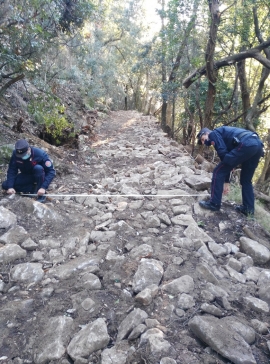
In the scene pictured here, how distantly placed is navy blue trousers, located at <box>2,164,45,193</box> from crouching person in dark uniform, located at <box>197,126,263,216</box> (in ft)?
8.52

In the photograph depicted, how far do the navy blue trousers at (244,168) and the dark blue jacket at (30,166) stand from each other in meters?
2.61

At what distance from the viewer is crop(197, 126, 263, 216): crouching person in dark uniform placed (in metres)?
4.05

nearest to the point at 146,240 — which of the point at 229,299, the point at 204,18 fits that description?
the point at 229,299

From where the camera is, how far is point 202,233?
386 cm

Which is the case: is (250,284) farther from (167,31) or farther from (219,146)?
(167,31)

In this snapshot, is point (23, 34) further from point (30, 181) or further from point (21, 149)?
point (30, 181)

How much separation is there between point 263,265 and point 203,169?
318 centimetres

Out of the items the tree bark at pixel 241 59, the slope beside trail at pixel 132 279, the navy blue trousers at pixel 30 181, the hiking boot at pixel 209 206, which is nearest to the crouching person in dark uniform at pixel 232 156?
the hiking boot at pixel 209 206

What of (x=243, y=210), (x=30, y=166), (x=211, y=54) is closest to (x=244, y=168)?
(x=243, y=210)

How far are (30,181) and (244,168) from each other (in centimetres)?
344

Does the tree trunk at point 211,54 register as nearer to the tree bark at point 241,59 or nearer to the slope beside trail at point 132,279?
the tree bark at point 241,59

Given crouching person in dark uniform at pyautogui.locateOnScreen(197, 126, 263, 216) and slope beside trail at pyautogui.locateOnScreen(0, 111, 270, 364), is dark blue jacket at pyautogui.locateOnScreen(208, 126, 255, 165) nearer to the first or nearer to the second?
crouching person in dark uniform at pyautogui.locateOnScreen(197, 126, 263, 216)

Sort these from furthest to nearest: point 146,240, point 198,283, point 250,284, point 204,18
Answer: point 204,18
point 146,240
point 250,284
point 198,283

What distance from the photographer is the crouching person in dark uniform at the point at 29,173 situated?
4500 mm
